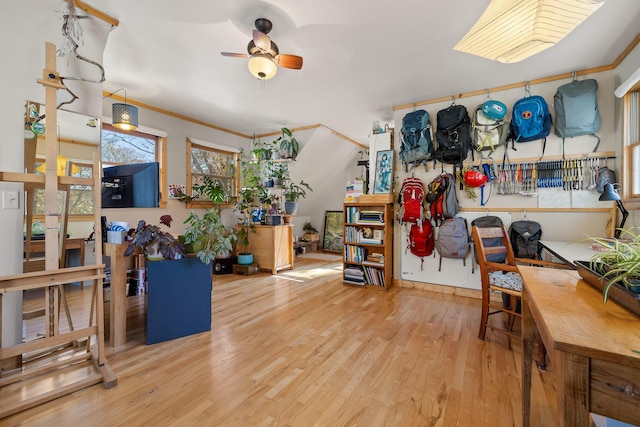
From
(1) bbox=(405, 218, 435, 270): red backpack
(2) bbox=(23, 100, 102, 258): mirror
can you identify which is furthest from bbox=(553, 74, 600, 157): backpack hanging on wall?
(2) bbox=(23, 100, 102, 258): mirror

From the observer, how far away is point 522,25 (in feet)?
5.22

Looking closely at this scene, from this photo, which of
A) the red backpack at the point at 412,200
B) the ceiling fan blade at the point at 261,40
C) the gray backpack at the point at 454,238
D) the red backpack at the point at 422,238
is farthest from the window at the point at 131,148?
the gray backpack at the point at 454,238

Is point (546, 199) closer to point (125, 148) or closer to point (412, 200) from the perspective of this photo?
point (412, 200)

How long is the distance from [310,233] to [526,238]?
15.0 feet

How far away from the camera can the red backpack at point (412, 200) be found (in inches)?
136

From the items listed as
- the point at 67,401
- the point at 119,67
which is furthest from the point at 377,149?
the point at 67,401

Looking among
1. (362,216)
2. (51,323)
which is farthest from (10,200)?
(362,216)

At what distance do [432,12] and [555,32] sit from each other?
83 cm

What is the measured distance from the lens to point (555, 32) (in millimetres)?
1645

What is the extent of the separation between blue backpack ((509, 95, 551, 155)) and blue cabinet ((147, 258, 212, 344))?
3573 mm

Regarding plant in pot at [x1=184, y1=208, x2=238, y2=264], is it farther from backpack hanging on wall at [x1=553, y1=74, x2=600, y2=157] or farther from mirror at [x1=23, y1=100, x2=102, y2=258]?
backpack hanging on wall at [x1=553, y1=74, x2=600, y2=157]

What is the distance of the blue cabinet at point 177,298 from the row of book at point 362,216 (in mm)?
2112

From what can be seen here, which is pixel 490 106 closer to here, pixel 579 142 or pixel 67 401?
pixel 579 142

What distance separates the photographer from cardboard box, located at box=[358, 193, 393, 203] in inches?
144
